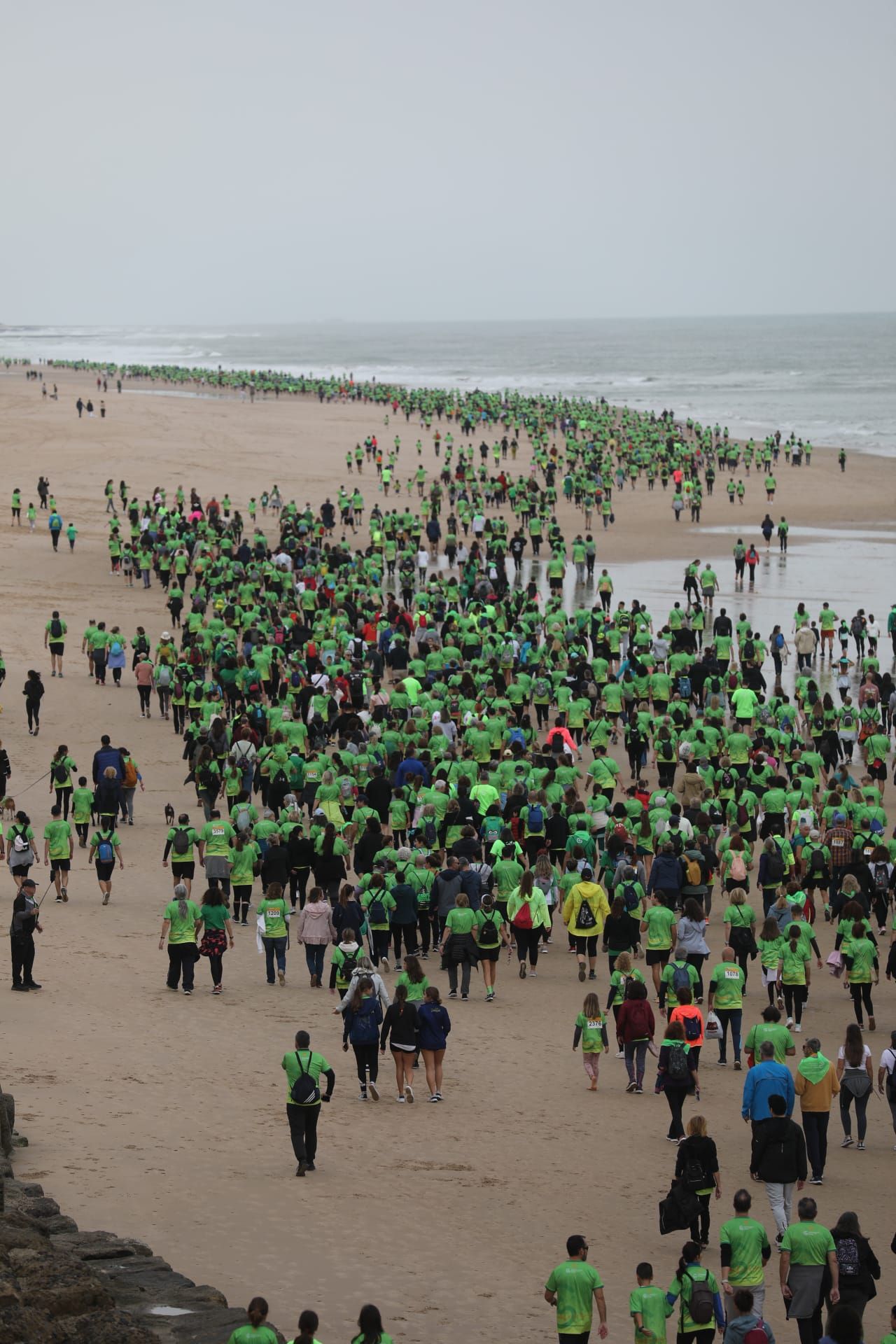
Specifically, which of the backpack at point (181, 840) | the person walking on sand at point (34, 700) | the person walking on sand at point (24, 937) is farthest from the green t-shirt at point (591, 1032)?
the person walking on sand at point (34, 700)

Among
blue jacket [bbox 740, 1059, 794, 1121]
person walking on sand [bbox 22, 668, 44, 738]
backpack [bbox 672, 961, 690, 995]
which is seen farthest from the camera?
person walking on sand [bbox 22, 668, 44, 738]

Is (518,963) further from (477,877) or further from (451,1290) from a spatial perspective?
(451,1290)

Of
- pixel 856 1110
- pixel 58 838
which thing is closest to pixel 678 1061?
pixel 856 1110

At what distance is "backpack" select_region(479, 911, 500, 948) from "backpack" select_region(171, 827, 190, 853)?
353cm

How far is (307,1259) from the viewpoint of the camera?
30.2ft

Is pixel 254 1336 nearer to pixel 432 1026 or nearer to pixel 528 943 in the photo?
pixel 432 1026

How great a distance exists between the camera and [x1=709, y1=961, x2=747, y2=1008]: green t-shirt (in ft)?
39.9

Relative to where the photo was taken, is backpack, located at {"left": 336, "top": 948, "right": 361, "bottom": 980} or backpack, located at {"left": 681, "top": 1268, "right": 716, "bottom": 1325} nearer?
backpack, located at {"left": 681, "top": 1268, "right": 716, "bottom": 1325}

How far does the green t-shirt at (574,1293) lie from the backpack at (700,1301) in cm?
43

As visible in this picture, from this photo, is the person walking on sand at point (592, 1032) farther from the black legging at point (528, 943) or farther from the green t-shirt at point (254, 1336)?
the green t-shirt at point (254, 1336)

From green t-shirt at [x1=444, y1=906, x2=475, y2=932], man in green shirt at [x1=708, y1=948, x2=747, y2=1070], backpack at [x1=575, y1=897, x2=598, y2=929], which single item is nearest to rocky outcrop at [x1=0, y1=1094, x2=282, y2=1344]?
man in green shirt at [x1=708, y1=948, x2=747, y2=1070]

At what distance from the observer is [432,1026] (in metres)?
11.8

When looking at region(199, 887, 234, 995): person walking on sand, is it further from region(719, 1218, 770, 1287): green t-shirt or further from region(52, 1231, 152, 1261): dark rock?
region(719, 1218, 770, 1287): green t-shirt

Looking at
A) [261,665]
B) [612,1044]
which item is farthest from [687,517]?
[612,1044]
